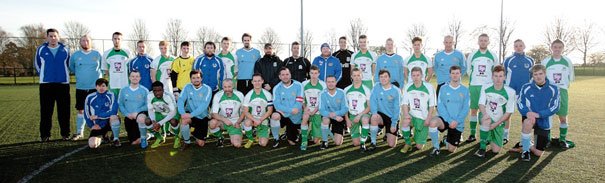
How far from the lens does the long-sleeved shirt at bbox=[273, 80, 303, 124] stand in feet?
19.5

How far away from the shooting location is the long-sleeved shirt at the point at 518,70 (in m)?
6.05

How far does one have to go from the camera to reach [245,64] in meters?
7.06

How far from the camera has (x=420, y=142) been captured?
5.38 meters

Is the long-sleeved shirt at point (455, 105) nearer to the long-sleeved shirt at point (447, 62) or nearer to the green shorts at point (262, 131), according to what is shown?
the long-sleeved shirt at point (447, 62)

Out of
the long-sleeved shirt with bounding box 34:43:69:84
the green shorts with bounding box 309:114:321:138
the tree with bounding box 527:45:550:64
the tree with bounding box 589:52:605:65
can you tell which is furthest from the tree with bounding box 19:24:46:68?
the tree with bounding box 589:52:605:65

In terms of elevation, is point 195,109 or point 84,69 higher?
point 84,69

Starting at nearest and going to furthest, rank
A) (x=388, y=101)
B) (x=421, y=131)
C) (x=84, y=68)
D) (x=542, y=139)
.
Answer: (x=542, y=139) < (x=421, y=131) < (x=388, y=101) < (x=84, y=68)

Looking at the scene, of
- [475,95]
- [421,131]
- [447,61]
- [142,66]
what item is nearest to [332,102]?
[421,131]

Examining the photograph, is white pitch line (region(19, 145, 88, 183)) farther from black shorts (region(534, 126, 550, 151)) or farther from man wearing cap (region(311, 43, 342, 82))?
black shorts (region(534, 126, 550, 151))

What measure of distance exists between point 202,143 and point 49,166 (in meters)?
1.88

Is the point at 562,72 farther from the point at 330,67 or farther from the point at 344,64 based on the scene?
the point at 330,67

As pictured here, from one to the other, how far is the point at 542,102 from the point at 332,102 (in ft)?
8.80

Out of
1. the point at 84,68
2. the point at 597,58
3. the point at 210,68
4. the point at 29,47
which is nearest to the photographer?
the point at 84,68

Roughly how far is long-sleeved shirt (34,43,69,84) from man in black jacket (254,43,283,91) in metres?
3.04
